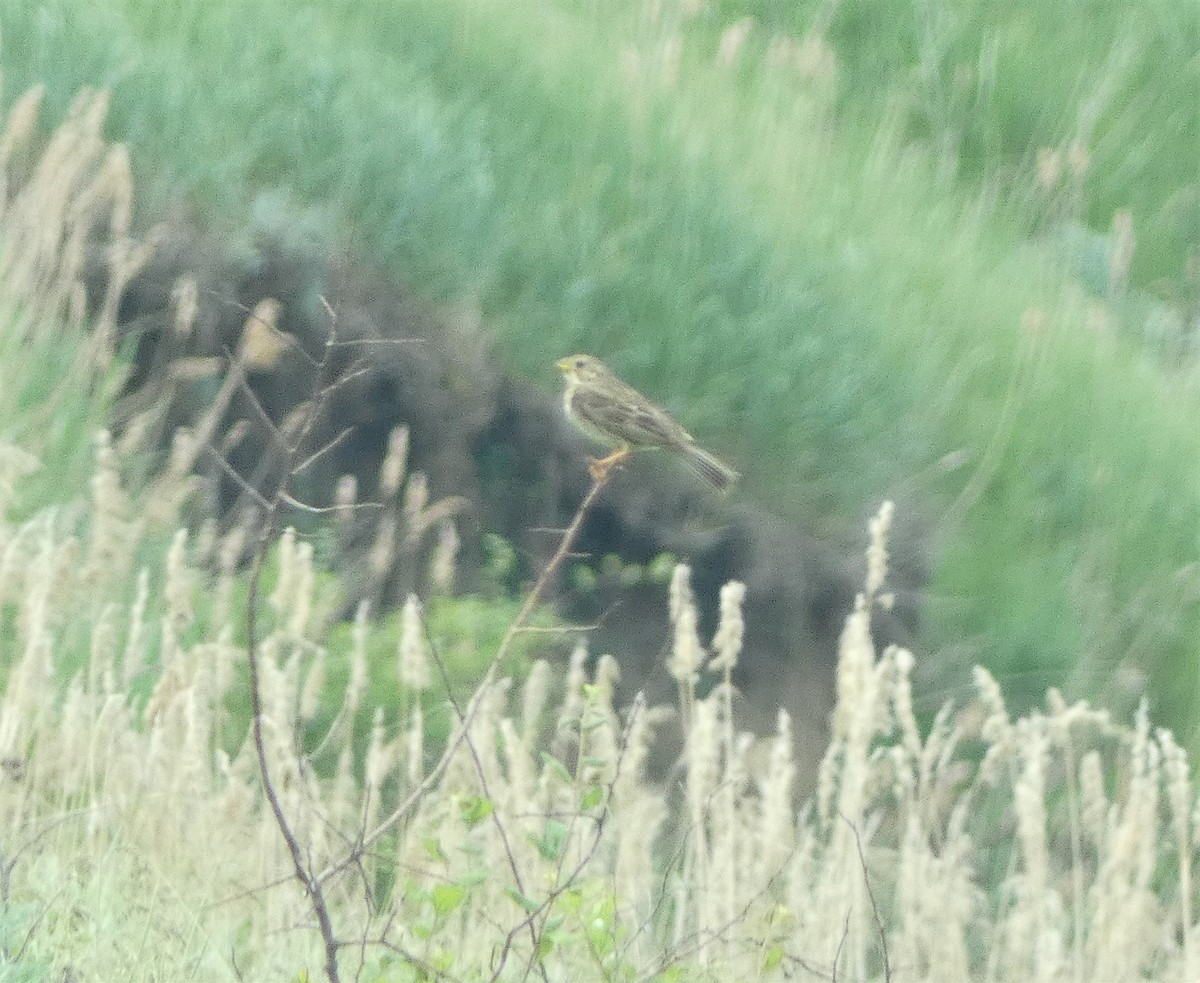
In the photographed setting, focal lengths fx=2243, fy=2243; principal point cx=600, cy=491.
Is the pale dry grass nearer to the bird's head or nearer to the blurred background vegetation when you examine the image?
the bird's head

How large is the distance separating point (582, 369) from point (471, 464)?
1.03 m

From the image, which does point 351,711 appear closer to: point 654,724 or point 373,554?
point 373,554

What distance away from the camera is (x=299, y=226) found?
23.1 feet

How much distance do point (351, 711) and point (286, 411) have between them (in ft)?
7.49

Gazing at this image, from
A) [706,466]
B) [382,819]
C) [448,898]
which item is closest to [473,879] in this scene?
[448,898]

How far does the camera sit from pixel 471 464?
23.6 ft

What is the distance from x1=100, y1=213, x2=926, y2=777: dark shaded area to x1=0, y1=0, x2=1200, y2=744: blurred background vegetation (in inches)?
6.3

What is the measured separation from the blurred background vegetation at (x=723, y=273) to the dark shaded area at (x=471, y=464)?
0.53ft

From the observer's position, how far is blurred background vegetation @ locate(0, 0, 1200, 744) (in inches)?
287

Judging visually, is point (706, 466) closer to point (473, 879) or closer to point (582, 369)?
point (582, 369)

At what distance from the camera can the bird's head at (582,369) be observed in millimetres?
6117

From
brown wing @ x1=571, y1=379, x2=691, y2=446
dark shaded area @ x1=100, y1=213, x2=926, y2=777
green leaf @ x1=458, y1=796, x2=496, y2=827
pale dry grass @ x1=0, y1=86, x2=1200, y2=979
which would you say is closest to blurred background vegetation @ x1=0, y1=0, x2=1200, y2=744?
dark shaded area @ x1=100, y1=213, x2=926, y2=777

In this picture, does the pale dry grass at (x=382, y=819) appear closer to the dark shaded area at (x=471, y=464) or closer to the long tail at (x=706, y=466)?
the long tail at (x=706, y=466)

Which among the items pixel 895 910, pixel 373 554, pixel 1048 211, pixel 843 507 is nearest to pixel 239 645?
pixel 373 554
